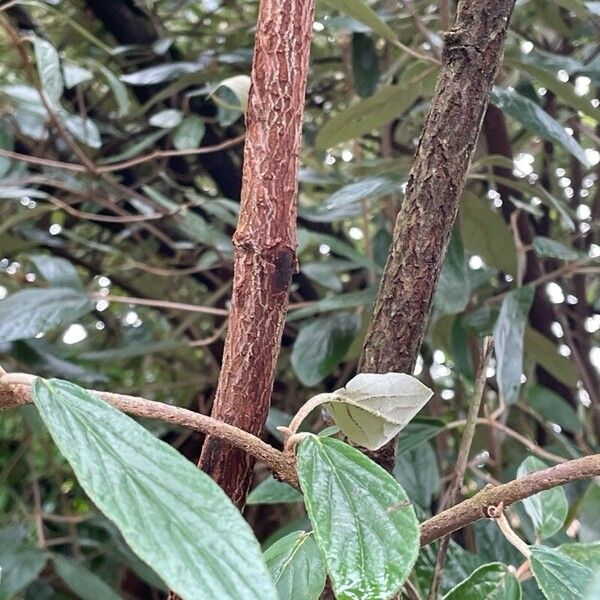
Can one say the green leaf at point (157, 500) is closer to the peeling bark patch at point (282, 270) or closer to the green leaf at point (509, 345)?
the peeling bark patch at point (282, 270)

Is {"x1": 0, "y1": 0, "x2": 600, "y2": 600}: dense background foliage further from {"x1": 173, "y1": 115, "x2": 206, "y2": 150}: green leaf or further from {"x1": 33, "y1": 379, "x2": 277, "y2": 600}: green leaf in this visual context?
{"x1": 33, "y1": 379, "x2": 277, "y2": 600}: green leaf

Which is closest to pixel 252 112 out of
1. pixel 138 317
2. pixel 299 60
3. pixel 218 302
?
pixel 299 60

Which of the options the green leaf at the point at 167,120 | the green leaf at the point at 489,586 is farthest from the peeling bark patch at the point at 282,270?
the green leaf at the point at 167,120

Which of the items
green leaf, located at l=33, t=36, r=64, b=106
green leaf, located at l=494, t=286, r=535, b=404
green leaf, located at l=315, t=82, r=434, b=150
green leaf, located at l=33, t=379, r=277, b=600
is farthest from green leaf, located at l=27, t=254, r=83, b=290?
green leaf, located at l=33, t=379, r=277, b=600

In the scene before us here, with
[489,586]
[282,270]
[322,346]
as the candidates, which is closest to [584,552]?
[489,586]

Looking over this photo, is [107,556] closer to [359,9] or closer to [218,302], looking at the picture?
[218,302]

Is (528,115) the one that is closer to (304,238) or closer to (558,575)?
(304,238)
